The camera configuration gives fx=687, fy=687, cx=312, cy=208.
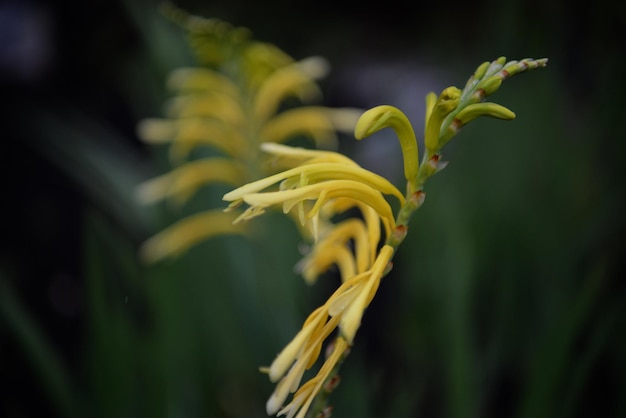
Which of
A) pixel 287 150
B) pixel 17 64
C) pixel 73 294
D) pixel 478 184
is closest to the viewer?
pixel 287 150

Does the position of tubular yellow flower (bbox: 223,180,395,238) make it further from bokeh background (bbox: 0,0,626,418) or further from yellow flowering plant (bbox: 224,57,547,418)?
bokeh background (bbox: 0,0,626,418)

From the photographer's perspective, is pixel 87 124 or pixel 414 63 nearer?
pixel 87 124

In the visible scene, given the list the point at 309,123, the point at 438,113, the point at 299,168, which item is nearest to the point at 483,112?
the point at 438,113

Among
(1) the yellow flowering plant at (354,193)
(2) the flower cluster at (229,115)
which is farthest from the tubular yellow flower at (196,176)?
(1) the yellow flowering plant at (354,193)

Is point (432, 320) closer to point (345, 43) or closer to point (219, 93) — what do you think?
point (219, 93)

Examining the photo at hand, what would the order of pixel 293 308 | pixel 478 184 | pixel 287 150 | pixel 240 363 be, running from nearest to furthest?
pixel 287 150 < pixel 293 308 < pixel 240 363 < pixel 478 184

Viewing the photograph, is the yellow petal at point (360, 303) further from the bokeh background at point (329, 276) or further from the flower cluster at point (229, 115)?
the flower cluster at point (229, 115)

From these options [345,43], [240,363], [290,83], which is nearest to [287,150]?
[290,83]
